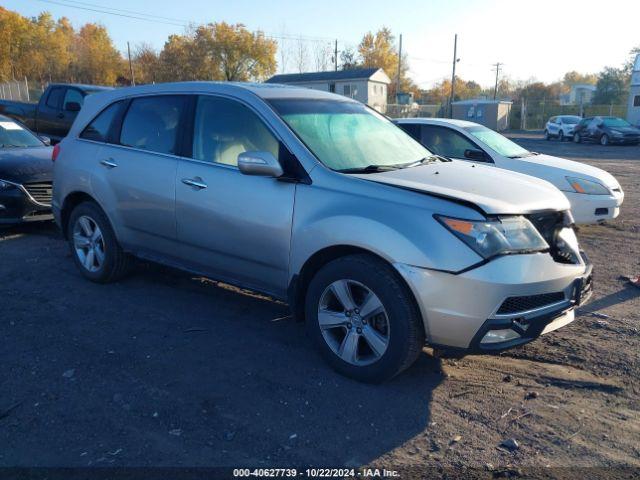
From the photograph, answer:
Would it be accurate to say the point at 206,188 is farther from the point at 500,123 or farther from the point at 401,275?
the point at 500,123

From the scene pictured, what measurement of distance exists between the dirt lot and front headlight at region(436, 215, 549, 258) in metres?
0.98

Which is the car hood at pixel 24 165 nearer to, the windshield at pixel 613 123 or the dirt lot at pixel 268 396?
the dirt lot at pixel 268 396

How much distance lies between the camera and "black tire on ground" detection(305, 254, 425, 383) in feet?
11.0

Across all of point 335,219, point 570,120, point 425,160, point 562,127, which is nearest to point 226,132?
point 335,219

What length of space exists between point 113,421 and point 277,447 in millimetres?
1002

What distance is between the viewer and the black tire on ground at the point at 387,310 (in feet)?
11.0

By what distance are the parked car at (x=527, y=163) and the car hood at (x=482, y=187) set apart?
3059 millimetres

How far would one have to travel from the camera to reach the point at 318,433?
3.12 meters

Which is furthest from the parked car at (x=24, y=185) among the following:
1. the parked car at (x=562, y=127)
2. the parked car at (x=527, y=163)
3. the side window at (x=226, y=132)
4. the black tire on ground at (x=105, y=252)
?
the parked car at (x=562, y=127)

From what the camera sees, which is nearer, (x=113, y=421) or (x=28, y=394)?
(x=113, y=421)

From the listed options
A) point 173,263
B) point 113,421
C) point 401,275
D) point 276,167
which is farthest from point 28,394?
point 401,275

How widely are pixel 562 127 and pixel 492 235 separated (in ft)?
104

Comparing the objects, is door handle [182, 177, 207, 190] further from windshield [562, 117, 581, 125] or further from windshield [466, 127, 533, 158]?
windshield [562, 117, 581, 125]

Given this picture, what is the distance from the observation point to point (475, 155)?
8000 mm
